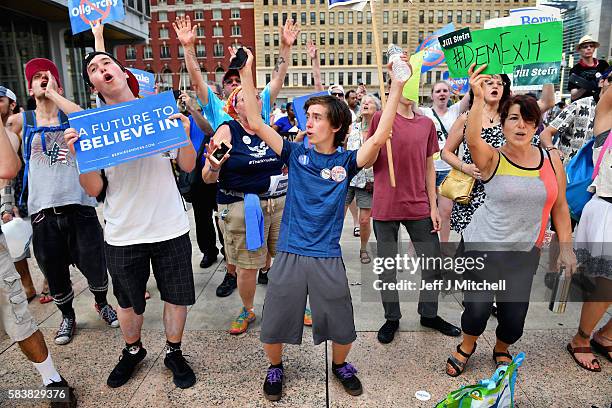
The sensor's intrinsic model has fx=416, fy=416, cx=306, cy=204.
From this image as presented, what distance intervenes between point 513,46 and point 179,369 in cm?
304

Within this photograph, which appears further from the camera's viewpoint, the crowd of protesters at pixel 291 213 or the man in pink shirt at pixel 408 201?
the man in pink shirt at pixel 408 201

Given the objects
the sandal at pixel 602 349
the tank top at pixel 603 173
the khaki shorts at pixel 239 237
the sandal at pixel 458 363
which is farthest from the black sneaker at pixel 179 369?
the tank top at pixel 603 173

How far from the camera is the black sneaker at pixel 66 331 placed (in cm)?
319

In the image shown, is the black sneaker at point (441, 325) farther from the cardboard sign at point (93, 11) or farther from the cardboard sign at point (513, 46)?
the cardboard sign at point (93, 11)

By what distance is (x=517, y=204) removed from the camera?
254 cm

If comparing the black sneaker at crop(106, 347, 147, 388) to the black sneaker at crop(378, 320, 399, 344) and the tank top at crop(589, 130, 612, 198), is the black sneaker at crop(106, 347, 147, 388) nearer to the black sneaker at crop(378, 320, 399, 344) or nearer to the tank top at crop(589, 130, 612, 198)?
the black sneaker at crop(378, 320, 399, 344)

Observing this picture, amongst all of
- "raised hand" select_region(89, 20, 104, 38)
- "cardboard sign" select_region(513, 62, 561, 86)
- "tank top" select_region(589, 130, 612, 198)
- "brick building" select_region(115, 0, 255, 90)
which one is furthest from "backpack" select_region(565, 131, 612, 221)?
"brick building" select_region(115, 0, 255, 90)

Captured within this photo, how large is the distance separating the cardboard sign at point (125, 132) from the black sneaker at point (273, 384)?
151 cm

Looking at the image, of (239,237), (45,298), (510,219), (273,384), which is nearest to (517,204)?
(510,219)

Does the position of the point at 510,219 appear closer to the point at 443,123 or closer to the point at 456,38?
the point at 456,38

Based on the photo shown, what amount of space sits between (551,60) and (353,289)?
2.57m

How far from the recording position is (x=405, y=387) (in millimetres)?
2639

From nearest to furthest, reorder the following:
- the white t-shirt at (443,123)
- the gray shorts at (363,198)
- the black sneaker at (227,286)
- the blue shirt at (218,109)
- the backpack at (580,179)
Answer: the backpack at (580,179), the blue shirt at (218,109), the black sneaker at (227,286), the white t-shirt at (443,123), the gray shorts at (363,198)

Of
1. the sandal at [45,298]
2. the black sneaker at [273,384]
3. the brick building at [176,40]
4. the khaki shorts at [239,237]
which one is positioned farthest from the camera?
the brick building at [176,40]
